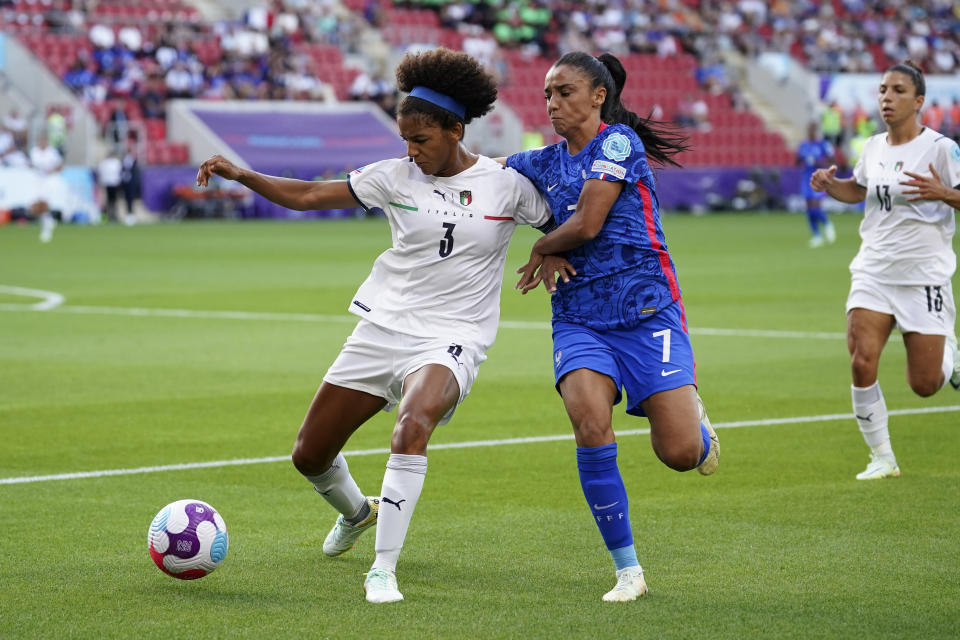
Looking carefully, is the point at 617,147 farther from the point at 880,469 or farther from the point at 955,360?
the point at 955,360

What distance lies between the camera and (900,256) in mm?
8391

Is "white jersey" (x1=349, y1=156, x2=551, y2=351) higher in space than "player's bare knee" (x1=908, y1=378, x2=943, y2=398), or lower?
higher

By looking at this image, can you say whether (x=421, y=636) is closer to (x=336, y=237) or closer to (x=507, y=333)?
(x=507, y=333)

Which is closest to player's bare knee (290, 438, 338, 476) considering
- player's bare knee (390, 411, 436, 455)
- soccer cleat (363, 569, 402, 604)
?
player's bare knee (390, 411, 436, 455)

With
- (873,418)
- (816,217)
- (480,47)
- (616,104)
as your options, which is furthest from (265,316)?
(480,47)

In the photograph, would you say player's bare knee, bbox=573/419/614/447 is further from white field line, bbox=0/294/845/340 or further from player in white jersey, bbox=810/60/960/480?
white field line, bbox=0/294/845/340

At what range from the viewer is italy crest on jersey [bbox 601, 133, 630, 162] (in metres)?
5.68

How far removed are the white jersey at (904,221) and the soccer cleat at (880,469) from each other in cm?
109

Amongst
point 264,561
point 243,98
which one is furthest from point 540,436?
point 243,98

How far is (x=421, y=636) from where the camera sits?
193 inches

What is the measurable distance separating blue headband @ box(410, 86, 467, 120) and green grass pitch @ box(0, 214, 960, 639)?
1914mm

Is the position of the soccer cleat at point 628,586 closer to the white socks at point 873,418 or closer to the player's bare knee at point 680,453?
Answer: the player's bare knee at point 680,453

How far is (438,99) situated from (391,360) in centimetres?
108

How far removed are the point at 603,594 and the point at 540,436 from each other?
3.77m
